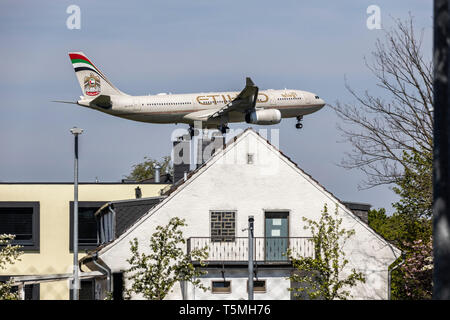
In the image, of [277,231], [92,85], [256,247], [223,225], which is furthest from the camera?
[92,85]

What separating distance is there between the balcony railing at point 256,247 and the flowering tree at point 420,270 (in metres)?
4.81

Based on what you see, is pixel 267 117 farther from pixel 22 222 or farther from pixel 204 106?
pixel 22 222

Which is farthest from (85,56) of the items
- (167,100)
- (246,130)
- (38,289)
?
(246,130)

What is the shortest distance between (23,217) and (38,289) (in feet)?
14.5

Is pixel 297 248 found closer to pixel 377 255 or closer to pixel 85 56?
pixel 377 255

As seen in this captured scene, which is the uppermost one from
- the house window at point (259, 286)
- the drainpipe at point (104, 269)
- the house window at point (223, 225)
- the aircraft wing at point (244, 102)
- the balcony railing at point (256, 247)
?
the aircraft wing at point (244, 102)

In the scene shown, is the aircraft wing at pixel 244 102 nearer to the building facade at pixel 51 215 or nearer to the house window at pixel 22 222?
the building facade at pixel 51 215

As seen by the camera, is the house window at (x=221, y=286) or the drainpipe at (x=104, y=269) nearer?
the drainpipe at (x=104, y=269)

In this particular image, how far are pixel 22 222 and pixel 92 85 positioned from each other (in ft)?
50.0

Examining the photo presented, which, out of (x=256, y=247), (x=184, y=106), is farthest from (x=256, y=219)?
(x=184, y=106)

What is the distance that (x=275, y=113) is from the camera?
5694 centimetres

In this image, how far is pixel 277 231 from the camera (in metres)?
38.1

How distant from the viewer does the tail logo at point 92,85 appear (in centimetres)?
6506

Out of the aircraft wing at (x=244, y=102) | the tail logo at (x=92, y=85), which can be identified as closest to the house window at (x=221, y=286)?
the aircraft wing at (x=244, y=102)
